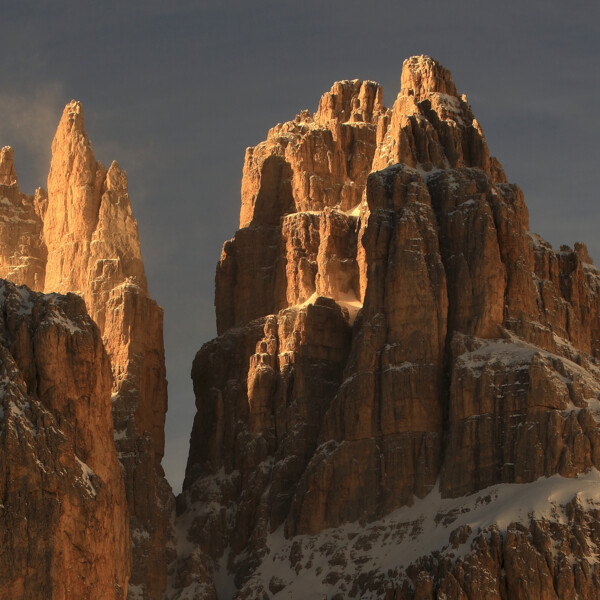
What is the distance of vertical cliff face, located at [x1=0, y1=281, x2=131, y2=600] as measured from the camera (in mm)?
145750

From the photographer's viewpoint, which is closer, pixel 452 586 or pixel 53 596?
pixel 53 596

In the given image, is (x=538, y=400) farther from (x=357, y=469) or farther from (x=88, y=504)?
(x=88, y=504)

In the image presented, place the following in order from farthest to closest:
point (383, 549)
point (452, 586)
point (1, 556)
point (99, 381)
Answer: point (383, 549)
point (452, 586)
point (99, 381)
point (1, 556)

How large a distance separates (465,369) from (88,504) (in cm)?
5691

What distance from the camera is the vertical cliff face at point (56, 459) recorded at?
146 m

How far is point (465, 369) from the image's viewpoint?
200 m

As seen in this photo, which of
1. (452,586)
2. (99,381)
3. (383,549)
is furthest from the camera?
(383,549)

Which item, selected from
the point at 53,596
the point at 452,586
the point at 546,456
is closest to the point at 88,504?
the point at 53,596

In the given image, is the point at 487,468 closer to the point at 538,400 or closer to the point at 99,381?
the point at 538,400

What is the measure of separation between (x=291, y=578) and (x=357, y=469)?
34.5ft

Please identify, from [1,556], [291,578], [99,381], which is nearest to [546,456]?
[291,578]

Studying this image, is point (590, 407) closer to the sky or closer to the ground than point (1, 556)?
closer to the sky

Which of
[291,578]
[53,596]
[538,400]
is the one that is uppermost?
[538,400]

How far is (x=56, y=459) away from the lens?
148750mm
